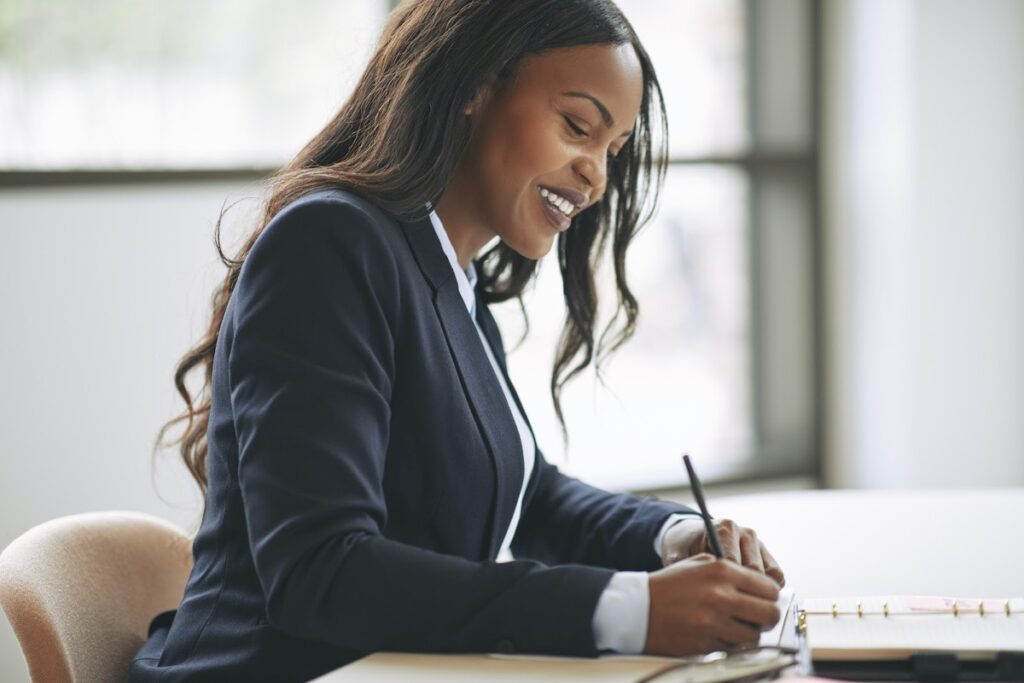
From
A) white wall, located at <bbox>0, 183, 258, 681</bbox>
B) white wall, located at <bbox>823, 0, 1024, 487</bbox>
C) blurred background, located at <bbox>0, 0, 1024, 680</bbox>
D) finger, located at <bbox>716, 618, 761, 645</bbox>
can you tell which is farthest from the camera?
Result: white wall, located at <bbox>823, 0, 1024, 487</bbox>

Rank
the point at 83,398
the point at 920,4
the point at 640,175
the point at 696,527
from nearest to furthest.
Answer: the point at 696,527
the point at 640,175
the point at 83,398
the point at 920,4

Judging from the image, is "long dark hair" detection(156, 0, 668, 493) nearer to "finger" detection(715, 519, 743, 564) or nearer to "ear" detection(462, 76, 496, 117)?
"ear" detection(462, 76, 496, 117)

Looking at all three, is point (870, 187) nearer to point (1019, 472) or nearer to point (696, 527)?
point (1019, 472)

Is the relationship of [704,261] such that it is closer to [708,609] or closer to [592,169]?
[592,169]

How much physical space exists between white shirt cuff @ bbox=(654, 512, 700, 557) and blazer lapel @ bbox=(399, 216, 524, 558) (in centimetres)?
20

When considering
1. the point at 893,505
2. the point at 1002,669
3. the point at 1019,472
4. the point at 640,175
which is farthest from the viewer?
the point at 1019,472

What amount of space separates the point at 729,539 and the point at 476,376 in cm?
34

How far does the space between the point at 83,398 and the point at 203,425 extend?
1022 millimetres

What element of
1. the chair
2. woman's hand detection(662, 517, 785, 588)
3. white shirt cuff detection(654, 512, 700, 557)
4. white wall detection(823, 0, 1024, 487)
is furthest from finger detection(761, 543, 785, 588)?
white wall detection(823, 0, 1024, 487)

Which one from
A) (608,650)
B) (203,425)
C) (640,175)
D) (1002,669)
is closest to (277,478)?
(608,650)

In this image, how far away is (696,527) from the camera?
147 centimetres

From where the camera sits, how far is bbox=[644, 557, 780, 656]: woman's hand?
1.07 meters

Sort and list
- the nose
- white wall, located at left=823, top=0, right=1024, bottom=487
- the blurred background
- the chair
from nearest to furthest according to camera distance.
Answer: the chair < the nose < the blurred background < white wall, located at left=823, top=0, right=1024, bottom=487

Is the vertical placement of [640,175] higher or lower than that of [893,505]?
higher
